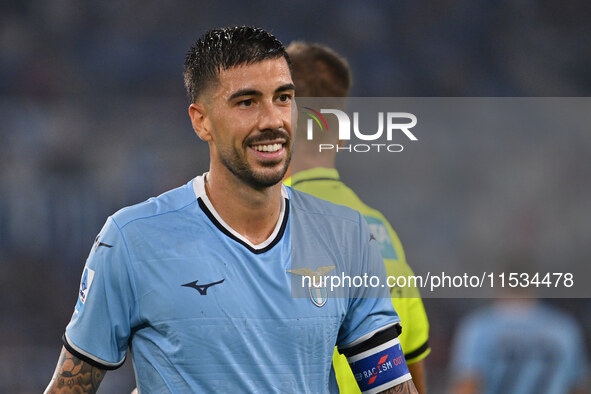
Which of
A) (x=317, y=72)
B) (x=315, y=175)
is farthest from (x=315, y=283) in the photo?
(x=317, y=72)

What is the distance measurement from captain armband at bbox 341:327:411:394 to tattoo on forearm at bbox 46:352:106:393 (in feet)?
2.33

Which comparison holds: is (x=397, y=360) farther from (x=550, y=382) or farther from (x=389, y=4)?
(x=389, y=4)

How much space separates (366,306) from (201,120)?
69 centimetres

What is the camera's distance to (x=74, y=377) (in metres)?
2.09

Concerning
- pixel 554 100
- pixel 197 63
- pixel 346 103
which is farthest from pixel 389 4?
pixel 197 63

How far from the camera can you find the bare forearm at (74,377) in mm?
2088

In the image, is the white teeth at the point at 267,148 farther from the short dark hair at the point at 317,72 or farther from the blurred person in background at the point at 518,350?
the blurred person in background at the point at 518,350

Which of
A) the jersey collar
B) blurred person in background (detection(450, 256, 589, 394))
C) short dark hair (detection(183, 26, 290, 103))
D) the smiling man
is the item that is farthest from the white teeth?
blurred person in background (detection(450, 256, 589, 394))

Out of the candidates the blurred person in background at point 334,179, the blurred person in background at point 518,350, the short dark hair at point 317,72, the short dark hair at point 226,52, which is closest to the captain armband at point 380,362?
the blurred person in background at point 334,179

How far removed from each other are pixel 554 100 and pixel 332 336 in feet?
21.5

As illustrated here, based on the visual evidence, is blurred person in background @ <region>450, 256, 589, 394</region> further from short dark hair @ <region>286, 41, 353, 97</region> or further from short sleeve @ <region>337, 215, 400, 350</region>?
short sleeve @ <region>337, 215, 400, 350</region>

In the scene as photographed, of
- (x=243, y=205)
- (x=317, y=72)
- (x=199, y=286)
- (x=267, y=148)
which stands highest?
(x=317, y=72)

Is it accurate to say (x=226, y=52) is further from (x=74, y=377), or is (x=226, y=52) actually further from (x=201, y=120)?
(x=74, y=377)

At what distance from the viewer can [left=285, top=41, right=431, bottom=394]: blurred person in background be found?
2.96 m
